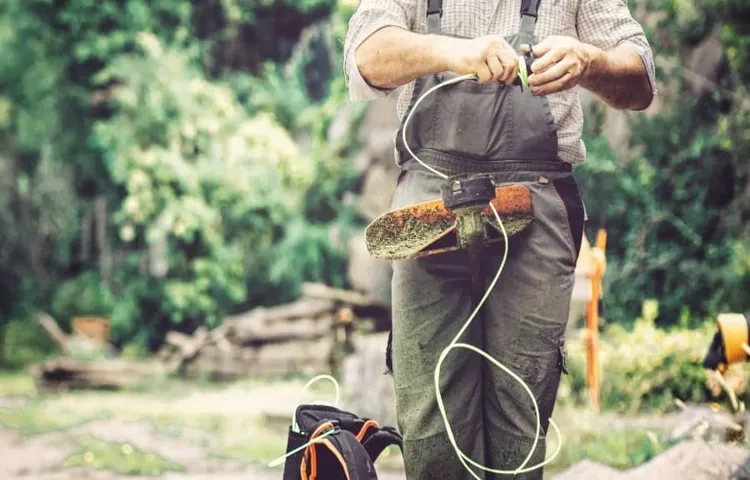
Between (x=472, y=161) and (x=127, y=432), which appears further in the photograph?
(x=127, y=432)

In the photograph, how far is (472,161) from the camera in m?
2.22

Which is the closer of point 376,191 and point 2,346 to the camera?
point 376,191

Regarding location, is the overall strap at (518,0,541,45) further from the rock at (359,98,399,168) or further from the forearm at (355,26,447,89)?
the rock at (359,98,399,168)

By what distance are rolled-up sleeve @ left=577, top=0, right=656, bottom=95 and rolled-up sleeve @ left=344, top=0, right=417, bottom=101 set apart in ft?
1.39

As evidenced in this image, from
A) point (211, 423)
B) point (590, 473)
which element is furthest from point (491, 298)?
point (211, 423)

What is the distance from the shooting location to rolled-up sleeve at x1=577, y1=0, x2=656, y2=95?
2246 millimetres

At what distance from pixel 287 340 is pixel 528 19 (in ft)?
30.3

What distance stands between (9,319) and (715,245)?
34.5 ft

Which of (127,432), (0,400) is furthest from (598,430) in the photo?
(0,400)

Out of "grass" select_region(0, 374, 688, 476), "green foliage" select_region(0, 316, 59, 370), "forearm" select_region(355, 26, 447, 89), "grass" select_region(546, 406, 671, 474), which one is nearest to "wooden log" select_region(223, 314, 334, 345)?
"grass" select_region(0, 374, 688, 476)

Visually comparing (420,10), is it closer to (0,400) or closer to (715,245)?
(715,245)

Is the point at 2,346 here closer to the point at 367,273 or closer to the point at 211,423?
the point at 367,273

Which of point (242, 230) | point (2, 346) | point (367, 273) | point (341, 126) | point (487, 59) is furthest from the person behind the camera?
point (2, 346)

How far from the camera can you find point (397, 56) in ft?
6.68
